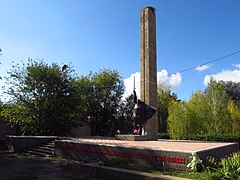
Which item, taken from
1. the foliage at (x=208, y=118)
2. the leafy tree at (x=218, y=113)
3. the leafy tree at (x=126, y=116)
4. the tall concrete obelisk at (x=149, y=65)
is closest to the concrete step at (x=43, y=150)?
the tall concrete obelisk at (x=149, y=65)

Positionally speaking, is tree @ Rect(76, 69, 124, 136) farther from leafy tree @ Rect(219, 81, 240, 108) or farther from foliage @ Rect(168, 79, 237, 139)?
leafy tree @ Rect(219, 81, 240, 108)

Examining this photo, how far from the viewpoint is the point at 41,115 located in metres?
20.8

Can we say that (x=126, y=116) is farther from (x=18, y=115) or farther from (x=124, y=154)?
(x=124, y=154)

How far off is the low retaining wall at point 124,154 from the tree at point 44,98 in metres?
8.11

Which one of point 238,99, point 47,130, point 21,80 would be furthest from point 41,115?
point 238,99

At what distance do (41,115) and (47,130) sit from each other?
1.32m

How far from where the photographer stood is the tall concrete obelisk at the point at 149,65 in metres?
18.0

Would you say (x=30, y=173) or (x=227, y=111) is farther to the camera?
(x=227, y=111)

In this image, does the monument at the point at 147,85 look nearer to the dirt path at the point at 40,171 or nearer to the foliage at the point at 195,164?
the dirt path at the point at 40,171

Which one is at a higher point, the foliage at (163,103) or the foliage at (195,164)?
the foliage at (163,103)

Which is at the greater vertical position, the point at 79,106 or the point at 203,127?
the point at 79,106

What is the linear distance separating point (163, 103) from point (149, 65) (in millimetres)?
19212

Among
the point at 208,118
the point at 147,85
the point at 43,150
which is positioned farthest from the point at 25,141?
the point at 208,118

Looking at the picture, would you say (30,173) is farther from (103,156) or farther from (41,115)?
(41,115)
